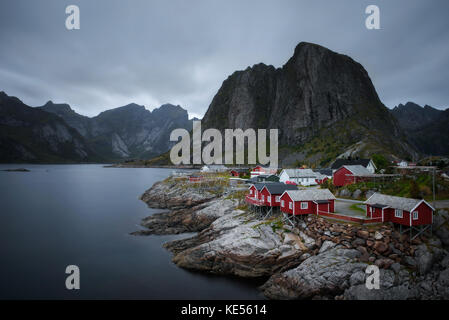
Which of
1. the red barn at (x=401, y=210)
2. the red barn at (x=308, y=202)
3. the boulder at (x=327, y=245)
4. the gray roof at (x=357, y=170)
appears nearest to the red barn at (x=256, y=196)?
the red barn at (x=308, y=202)

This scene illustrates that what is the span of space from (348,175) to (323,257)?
2990 centimetres

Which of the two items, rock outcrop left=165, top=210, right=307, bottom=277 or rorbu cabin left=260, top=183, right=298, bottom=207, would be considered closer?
rock outcrop left=165, top=210, right=307, bottom=277

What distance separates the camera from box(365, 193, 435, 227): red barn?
79.3ft

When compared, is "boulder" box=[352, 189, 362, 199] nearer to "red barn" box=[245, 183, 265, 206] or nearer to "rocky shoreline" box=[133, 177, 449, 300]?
"rocky shoreline" box=[133, 177, 449, 300]

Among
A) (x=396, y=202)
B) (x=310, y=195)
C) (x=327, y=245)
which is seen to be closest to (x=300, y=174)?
(x=310, y=195)

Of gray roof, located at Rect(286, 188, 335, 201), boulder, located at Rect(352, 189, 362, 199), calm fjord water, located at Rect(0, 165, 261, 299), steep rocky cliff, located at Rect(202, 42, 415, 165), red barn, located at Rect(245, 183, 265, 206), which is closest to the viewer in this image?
calm fjord water, located at Rect(0, 165, 261, 299)

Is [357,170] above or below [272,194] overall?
above

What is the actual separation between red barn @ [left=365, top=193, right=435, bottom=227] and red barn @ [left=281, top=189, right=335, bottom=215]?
15.5 feet

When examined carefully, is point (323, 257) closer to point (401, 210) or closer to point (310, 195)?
point (310, 195)

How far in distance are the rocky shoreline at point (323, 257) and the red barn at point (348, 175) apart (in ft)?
74.5

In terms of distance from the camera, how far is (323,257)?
942 inches

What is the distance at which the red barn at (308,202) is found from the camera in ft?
102

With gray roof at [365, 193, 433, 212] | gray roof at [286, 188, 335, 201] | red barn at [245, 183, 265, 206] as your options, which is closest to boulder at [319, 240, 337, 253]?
gray roof at [286, 188, 335, 201]
